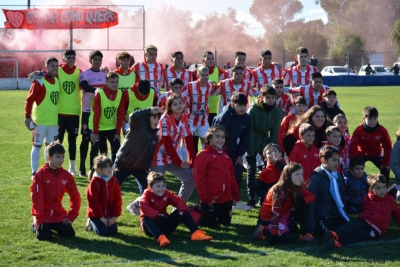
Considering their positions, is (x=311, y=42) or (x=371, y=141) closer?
(x=371, y=141)

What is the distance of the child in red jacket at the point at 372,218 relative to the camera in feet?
22.7

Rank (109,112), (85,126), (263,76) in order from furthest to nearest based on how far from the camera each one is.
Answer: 1. (263,76)
2. (85,126)
3. (109,112)

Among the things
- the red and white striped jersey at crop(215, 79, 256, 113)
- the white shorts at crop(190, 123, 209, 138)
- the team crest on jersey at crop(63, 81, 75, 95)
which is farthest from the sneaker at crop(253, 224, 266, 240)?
the team crest on jersey at crop(63, 81, 75, 95)

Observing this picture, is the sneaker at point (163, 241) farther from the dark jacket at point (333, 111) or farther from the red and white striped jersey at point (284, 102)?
the red and white striped jersey at point (284, 102)

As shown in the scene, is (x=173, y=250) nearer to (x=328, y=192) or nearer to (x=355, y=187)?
(x=328, y=192)

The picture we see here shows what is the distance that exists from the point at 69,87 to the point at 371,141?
4.70m

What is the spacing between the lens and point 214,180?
7777mm

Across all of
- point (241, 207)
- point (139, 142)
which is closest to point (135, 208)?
point (139, 142)

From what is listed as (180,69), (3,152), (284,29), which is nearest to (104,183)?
(180,69)

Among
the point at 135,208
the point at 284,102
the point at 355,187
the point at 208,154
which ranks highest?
the point at 284,102

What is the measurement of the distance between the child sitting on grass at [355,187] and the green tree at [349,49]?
213ft

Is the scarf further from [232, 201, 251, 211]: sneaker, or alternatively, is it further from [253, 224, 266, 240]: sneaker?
[232, 201, 251, 211]: sneaker

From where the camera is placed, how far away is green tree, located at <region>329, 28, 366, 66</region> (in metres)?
72.5

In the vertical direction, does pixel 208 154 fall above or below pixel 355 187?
above
